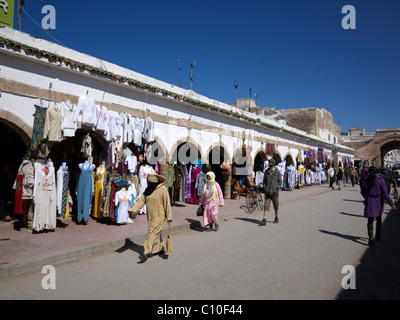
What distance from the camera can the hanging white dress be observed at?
7.31 metres

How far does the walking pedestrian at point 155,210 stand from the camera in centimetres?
576

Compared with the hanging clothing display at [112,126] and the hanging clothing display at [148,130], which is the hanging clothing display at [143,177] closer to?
the hanging clothing display at [148,130]

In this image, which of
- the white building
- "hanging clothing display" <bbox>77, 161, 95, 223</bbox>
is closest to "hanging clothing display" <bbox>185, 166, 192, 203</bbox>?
the white building

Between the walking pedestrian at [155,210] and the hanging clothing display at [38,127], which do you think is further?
the hanging clothing display at [38,127]

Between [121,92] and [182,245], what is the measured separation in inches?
228

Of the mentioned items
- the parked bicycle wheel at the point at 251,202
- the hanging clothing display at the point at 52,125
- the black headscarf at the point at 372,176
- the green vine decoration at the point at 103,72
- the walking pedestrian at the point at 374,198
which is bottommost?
the parked bicycle wheel at the point at 251,202

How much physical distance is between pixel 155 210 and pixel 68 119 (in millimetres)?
3932

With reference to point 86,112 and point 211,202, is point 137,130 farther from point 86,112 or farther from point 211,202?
point 211,202

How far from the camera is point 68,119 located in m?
7.97

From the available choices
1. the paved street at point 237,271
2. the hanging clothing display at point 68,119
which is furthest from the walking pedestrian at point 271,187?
the hanging clothing display at point 68,119

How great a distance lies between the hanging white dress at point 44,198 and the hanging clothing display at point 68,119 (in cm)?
95

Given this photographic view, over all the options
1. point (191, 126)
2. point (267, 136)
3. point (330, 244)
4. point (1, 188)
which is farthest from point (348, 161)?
point (1, 188)

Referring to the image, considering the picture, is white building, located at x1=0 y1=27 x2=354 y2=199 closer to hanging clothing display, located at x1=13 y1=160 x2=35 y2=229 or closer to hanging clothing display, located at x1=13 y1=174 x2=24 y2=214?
hanging clothing display, located at x1=13 y1=160 x2=35 y2=229
